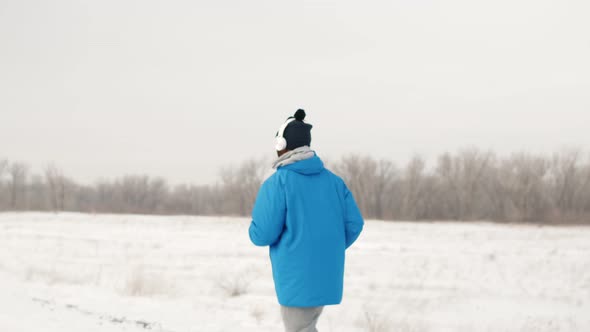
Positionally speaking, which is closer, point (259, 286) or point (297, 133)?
point (297, 133)

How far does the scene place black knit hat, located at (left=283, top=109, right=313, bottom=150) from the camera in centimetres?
328

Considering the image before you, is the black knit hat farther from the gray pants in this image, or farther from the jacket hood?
the gray pants

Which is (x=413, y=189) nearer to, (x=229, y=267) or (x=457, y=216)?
(x=457, y=216)

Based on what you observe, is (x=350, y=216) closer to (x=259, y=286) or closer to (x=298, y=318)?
(x=298, y=318)

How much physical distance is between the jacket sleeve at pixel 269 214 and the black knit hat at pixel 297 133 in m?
0.29

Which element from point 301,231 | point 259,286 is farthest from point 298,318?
point 259,286

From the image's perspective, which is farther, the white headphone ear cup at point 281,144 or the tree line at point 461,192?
the tree line at point 461,192

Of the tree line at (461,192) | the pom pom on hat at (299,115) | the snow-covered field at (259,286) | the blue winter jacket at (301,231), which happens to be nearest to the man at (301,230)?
the blue winter jacket at (301,231)

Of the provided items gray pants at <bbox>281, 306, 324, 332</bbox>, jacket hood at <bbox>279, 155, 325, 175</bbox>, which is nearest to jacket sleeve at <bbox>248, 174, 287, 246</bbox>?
jacket hood at <bbox>279, 155, 325, 175</bbox>

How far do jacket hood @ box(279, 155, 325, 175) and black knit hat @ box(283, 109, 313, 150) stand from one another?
15 centimetres

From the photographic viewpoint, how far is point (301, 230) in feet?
10.0

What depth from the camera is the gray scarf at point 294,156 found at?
3135 millimetres

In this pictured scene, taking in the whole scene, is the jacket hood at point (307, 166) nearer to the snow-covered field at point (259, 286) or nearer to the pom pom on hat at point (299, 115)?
the pom pom on hat at point (299, 115)

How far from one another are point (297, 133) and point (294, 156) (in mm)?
213
